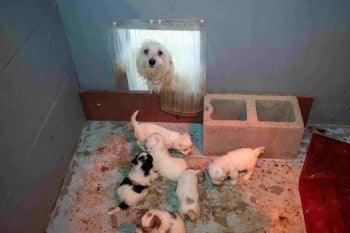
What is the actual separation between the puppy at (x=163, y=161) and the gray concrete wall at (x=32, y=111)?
2.37 ft

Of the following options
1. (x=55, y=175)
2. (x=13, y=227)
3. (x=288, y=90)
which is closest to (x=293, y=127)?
(x=288, y=90)

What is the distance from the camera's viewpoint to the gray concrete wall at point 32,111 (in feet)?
6.34

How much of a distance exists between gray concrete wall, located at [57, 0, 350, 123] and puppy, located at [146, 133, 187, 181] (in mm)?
671

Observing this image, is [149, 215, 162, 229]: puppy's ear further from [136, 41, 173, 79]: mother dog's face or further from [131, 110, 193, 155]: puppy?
[136, 41, 173, 79]: mother dog's face

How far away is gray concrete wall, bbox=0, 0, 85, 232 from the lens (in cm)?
193

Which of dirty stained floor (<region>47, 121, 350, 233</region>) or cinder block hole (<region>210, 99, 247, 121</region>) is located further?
cinder block hole (<region>210, 99, 247, 121</region>)

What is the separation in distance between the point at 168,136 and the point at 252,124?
2.16ft

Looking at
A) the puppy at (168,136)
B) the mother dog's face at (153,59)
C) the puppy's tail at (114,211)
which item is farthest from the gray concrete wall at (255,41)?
the puppy's tail at (114,211)

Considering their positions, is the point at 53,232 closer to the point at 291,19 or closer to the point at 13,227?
the point at 13,227

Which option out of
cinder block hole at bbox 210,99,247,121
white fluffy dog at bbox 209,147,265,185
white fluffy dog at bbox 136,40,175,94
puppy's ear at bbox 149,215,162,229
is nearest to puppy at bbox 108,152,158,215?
puppy's ear at bbox 149,215,162,229

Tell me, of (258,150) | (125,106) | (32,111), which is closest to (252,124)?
(258,150)

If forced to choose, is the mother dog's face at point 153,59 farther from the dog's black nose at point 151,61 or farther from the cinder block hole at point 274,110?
the cinder block hole at point 274,110

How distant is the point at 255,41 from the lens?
253 cm

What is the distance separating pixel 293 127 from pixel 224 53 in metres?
0.76
